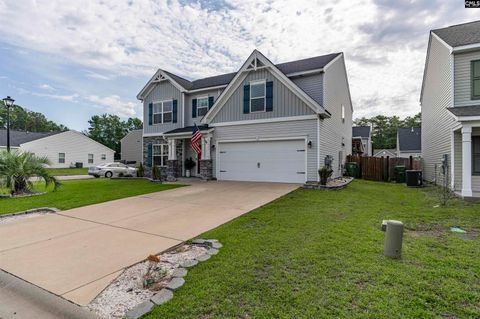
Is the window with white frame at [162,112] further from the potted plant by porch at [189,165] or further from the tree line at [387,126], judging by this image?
the tree line at [387,126]

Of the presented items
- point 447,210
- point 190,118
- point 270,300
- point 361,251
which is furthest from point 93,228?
point 190,118

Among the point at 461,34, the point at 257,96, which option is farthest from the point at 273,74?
the point at 461,34

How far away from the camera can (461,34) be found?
1106 centimetres

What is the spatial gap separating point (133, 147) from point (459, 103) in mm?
34148

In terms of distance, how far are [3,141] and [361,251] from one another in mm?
40526

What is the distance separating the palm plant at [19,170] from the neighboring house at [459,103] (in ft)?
54.2

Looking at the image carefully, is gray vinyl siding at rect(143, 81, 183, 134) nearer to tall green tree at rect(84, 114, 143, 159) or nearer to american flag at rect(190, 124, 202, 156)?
american flag at rect(190, 124, 202, 156)

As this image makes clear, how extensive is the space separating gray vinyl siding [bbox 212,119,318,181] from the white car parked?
994 centimetres

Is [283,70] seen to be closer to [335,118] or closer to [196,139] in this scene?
[335,118]

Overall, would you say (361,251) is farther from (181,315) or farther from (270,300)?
(181,315)

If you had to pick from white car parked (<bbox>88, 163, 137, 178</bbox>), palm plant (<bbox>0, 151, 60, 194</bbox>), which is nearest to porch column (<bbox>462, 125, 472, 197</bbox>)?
palm plant (<bbox>0, 151, 60, 194</bbox>)

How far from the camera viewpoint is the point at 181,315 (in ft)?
8.15

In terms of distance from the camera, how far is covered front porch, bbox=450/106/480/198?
8.84 meters

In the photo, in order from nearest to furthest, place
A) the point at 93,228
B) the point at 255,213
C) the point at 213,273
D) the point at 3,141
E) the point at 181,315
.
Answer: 1. the point at 181,315
2. the point at 213,273
3. the point at 93,228
4. the point at 255,213
5. the point at 3,141
